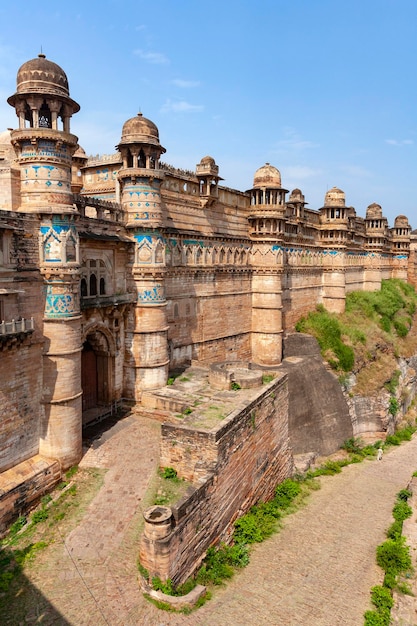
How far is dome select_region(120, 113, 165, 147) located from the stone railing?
318 inches

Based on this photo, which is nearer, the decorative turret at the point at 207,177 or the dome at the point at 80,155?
the dome at the point at 80,155

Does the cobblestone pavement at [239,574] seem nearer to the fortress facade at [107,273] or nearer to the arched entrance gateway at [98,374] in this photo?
the arched entrance gateway at [98,374]

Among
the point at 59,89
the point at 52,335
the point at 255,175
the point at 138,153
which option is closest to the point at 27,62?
the point at 59,89

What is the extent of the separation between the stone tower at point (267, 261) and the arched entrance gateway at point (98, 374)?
10.8 meters

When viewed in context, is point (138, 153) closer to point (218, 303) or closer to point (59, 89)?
point (59, 89)

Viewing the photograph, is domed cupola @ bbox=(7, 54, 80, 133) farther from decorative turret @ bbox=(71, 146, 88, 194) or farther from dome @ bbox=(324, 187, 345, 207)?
dome @ bbox=(324, 187, 345, 207)

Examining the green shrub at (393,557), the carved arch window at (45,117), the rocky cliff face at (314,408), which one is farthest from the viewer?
the rocky cliff face at (314,408)

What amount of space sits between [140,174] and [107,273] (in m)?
3.81

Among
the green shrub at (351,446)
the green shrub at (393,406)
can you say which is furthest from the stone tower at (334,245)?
the green shrub at (351,446)

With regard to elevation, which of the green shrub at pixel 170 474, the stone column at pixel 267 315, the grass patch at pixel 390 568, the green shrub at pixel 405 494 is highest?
the stone column at pixel 267 315

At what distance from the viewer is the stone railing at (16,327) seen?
11180 mm

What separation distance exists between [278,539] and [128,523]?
5681 millimetres

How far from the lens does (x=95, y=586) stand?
31.1 feet

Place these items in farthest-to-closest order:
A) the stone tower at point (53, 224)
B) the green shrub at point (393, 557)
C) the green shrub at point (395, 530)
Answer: the green shrub at point (395, 530)
the green shrub at point (393, 557)
the stone tower at point (53, 224)
